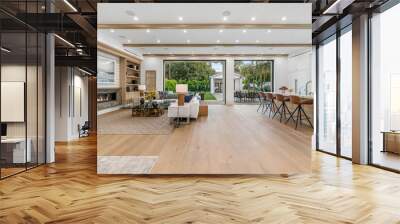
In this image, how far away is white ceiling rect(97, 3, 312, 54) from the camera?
4.56m

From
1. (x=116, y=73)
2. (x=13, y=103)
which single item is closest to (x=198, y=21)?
(x=116, y=73)

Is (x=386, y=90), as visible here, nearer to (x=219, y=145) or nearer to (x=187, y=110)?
(x=219, y=145)

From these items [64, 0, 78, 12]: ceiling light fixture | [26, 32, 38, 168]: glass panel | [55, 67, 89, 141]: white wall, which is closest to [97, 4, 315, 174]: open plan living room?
[64, 0, 78, 12]: ceiling light fixture

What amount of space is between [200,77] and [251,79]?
749 millimetres

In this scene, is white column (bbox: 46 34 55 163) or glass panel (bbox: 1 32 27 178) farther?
white column (bbox: 46 34 55 163)

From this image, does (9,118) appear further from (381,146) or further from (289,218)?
(381,146)

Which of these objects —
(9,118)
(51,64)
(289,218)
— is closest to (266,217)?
(289,218)

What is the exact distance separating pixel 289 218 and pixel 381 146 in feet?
10.6

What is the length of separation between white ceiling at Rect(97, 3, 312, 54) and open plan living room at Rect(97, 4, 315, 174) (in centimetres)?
1

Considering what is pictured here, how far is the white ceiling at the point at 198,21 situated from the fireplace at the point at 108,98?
2.18 ft

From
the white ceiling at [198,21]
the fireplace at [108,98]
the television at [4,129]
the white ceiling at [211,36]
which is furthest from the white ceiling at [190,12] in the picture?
the television at [4,129]

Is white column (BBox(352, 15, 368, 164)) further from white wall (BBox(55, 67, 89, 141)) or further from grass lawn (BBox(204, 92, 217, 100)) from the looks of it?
white wall (BBox(55, 67, 89, 141))

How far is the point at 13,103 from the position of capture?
547 cm

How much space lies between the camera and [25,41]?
539 cm
